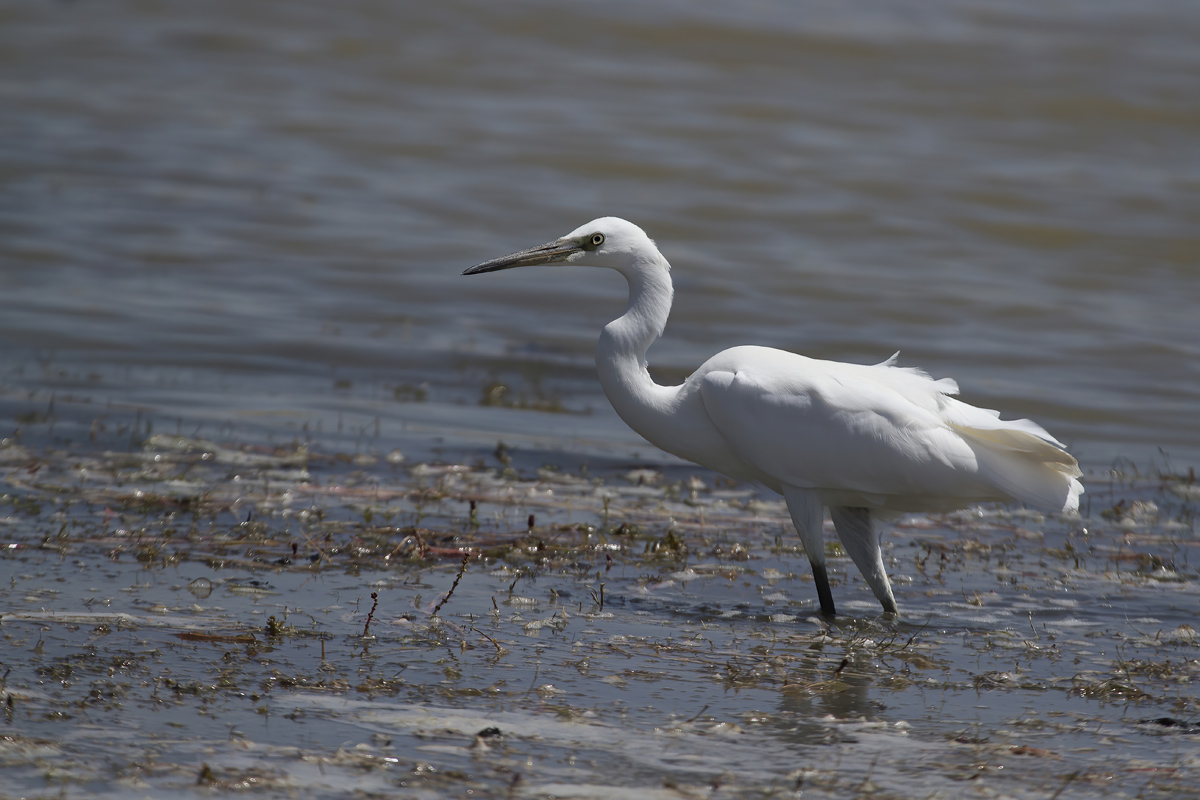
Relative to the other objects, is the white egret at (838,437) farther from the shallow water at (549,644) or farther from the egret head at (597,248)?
the shallow water at (549,644)

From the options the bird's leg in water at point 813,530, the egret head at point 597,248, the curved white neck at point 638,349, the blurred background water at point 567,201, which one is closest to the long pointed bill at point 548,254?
the egret head at point 597,248

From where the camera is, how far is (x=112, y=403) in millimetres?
9312

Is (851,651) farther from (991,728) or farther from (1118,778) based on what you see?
(1118,778)

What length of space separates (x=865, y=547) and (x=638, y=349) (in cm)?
128

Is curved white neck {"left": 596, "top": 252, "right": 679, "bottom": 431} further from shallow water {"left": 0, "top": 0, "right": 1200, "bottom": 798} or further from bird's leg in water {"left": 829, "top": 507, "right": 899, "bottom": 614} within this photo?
bird's leg in water {"left": 829, "top": 507, "right": 899, "bottom": 614}

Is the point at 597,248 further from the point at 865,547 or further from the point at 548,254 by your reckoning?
the point at 865,547

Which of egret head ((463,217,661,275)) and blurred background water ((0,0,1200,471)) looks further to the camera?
blurred background water ((0,0,1200,471))

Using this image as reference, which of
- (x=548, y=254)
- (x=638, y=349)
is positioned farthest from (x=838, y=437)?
(x=548, y=254)

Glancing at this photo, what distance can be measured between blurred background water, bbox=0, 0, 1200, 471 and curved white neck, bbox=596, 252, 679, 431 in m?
3.03

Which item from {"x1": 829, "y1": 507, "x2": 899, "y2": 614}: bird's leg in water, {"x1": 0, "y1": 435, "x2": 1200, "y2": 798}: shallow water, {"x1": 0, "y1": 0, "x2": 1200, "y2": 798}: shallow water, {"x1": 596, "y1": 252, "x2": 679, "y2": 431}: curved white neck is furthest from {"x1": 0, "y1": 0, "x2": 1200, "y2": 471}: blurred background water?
{"x1": 829, "y1": 507, "x2": 899, "y2": 614}: bird's leg in water

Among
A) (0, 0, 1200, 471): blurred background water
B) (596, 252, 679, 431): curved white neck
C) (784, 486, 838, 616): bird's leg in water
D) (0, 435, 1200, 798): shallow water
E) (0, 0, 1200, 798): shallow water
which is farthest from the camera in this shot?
(0, 0, 1200, 471): blurred background water

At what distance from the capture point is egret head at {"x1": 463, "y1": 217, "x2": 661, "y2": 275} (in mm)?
5918

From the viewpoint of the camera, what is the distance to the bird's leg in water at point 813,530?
5.41m

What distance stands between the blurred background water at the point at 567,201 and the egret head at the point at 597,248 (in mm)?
3088
